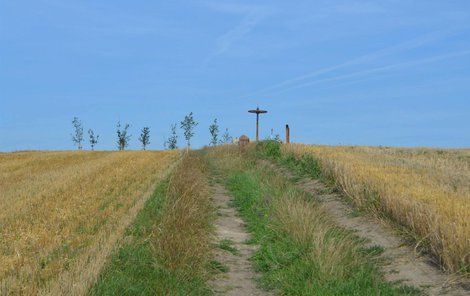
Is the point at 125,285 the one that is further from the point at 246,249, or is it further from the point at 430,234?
the point at 430,234

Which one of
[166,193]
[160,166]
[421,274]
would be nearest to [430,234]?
[421,274]

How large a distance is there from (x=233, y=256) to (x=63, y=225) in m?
3.64

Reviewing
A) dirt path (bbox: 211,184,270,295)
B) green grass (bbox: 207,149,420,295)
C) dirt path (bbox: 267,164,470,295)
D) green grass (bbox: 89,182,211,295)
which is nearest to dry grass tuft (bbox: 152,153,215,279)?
green grass (bbox: 89,182,211,295)

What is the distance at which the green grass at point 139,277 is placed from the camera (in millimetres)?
7070

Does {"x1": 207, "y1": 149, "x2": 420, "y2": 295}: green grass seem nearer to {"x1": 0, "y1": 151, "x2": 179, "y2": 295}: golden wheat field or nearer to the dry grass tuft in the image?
the dry grass tuft

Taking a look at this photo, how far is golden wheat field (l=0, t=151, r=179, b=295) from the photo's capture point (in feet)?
24.0

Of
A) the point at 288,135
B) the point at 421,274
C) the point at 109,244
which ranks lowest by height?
the point at 421,274

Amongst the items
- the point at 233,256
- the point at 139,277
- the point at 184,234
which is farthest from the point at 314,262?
the point at 139,277

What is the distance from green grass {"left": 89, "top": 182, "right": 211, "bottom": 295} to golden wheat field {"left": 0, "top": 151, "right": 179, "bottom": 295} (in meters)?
0.19

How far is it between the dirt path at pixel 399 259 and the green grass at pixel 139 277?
3.19 metres

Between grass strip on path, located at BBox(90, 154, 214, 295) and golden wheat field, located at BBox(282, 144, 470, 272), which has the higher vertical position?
golden wheat field, located at BBox(282, 144, 470, 272)

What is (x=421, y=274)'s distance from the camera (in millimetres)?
8719

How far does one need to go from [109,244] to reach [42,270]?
49.2 inches

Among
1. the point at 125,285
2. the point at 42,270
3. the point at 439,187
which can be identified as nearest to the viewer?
the point at 125,285
